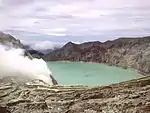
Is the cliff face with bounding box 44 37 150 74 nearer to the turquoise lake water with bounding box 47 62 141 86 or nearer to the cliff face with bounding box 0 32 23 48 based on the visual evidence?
the turquoise lake water with bounding box 47 62 141 86

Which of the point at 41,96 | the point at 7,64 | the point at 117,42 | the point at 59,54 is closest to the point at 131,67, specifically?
the point at 117,42

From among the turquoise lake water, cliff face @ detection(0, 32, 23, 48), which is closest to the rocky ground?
the turquoise lake water

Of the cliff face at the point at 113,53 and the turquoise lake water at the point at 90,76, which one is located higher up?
the cliff face at the point at 113,53

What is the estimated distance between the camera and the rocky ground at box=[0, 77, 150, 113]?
18828mm

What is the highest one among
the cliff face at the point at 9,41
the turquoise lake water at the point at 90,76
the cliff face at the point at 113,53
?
the cliff face at the point at 9,41

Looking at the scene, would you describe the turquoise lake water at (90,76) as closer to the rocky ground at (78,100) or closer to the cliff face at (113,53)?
the cliff face at (113,53)

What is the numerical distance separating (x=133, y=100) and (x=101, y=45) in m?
154

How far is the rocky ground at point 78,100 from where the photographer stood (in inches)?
741

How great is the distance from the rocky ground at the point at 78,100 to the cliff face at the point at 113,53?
10210 cm

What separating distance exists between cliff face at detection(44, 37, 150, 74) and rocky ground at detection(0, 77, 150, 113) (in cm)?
10210

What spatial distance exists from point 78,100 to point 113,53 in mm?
139368

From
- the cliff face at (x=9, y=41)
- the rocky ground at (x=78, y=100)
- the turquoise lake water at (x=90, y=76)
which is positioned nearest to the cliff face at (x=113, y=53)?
the turquoise lake water at (x=90, y=76)

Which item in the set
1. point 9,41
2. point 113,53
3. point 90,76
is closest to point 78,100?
point 9,41

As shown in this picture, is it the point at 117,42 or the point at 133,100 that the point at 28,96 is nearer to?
the point at 133,100
